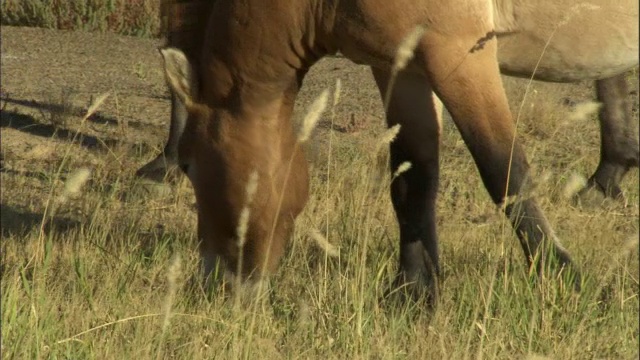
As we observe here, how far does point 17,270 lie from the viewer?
183 inches

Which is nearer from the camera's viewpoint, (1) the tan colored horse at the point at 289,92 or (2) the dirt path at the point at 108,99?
(1) the tan colored horse at the point at 289,92

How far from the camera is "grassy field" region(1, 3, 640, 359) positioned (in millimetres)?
4184

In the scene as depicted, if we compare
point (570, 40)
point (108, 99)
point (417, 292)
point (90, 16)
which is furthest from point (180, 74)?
point (90, 16)

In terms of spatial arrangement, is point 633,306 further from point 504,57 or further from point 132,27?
point 132,27

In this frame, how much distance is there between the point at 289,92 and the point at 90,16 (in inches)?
290

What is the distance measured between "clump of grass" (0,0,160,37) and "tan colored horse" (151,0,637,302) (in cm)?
694

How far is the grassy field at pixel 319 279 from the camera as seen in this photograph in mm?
4184

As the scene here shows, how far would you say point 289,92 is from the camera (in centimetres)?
507

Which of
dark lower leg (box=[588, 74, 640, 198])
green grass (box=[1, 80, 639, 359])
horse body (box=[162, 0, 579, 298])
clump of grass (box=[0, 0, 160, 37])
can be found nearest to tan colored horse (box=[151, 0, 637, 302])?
horse body (box=[162, 0, 579, 298])

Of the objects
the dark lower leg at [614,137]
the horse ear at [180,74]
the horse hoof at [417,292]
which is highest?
the horse ear at [180,74]

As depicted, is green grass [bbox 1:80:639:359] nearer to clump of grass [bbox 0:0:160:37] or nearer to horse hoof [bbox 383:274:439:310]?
horse hoof [bbox 383:274:439:310]

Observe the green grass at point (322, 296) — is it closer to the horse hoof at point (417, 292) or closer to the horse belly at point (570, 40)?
the horse hoof at point (417, 292)

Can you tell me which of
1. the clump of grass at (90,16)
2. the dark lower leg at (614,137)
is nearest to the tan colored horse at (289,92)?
the dark lower leg at (614,137)

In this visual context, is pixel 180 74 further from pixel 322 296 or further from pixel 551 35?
A: pixel 551 35
